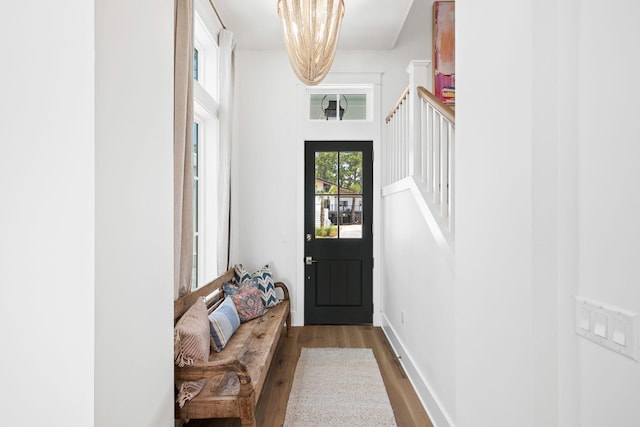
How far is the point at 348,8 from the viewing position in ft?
11.0

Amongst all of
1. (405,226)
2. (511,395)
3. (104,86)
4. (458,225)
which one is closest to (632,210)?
(511,395)

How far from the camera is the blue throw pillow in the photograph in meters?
2.46

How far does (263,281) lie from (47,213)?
283 cm

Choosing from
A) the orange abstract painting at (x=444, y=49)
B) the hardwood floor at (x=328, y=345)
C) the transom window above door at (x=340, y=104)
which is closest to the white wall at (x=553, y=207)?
the hardwood floor at (x=328, y=345)

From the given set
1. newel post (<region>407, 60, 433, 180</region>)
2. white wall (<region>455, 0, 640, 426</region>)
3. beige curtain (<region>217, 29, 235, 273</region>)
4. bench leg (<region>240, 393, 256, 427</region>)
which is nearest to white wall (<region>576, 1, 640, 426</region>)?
white wall (<region>455, 0, 640, 426</region>)

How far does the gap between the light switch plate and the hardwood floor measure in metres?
1.63

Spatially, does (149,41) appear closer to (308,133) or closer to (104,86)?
(104,86)

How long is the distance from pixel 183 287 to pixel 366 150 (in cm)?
256

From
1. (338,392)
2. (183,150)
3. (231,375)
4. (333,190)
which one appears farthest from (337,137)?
(231,375)

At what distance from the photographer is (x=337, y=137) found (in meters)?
4.21

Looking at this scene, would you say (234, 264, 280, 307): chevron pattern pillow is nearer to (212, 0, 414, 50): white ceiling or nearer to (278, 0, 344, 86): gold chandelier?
(278, 0, 344, 86): gold chandelier

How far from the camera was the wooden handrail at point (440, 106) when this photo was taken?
2.17 m

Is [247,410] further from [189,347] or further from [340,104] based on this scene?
[340,104]

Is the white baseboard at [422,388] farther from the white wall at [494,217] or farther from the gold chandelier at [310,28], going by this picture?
the gold chandelier at [310,28]
